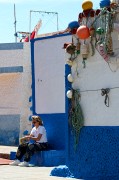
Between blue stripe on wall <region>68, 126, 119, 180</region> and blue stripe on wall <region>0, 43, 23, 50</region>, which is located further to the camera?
blue stripe on wall <region>0, 43, 23, 50</region>

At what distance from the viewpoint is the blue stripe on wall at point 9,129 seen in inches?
697

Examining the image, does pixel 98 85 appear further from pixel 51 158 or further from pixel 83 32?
pixel 51 158

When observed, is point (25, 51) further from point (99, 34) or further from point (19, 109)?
point (99, 34)

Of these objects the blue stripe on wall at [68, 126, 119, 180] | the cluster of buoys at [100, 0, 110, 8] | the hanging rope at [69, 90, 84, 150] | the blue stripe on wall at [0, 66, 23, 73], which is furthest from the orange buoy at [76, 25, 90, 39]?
the blue stripe on wall at [0, 66, 23, 73]

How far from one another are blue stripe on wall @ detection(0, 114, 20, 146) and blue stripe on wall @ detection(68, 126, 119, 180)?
24.6 feet

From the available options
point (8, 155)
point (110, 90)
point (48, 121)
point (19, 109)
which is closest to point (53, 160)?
point (48, 121)

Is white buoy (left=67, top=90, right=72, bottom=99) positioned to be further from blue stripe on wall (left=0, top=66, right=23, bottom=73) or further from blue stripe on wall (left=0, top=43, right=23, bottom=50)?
blue stripe on wall (left=0, top=43, right=23, bottom=50)

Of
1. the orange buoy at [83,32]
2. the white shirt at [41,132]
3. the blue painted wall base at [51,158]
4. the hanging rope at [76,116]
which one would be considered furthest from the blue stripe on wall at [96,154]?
the white shirt at [41,132]

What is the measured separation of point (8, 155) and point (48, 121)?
6.07ft

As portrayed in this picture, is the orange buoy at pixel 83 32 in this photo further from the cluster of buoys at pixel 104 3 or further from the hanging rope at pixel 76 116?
the hanging rope at pixel 76 116

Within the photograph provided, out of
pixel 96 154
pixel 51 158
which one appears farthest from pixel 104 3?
pixel 51 158

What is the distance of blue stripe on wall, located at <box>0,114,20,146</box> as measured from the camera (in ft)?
58.1

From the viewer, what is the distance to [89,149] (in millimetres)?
9914

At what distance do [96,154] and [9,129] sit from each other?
855cm
